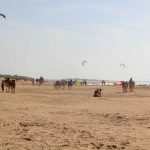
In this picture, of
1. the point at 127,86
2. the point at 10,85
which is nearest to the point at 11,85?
the point at 10,85

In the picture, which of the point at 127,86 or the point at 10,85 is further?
the point at 127,86

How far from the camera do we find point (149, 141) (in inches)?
469

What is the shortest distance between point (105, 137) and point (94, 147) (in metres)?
1.58

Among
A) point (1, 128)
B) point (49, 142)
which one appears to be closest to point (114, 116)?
point (1, 128)

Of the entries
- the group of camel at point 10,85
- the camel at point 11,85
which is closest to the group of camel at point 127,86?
the group of camel at point 10,85

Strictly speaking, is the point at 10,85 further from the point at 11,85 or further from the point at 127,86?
the point at 127,86

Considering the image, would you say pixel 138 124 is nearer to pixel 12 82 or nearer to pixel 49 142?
pixel 49 142

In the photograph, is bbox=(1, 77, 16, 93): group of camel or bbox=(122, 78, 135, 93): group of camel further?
bbox=(122, 78, 135, 93): group of camel

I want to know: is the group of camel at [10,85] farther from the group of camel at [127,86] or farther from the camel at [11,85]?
the group of camel at [127,86]

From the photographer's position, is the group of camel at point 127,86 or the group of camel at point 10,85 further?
the group of camel at point 127,86

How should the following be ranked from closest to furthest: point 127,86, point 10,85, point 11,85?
point 11,85 < point 10,85 < point 127,86

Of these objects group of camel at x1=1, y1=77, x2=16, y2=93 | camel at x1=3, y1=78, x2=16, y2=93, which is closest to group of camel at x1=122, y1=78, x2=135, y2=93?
group of camel at x1=1, y1=77, x2=16, y2=93

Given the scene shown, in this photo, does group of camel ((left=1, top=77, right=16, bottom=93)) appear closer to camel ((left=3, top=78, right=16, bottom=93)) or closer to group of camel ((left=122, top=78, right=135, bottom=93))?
camel ((left=3, top=78, right=16, bottom=93))

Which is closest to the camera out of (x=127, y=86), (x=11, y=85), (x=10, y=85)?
(x=11, y=85)
